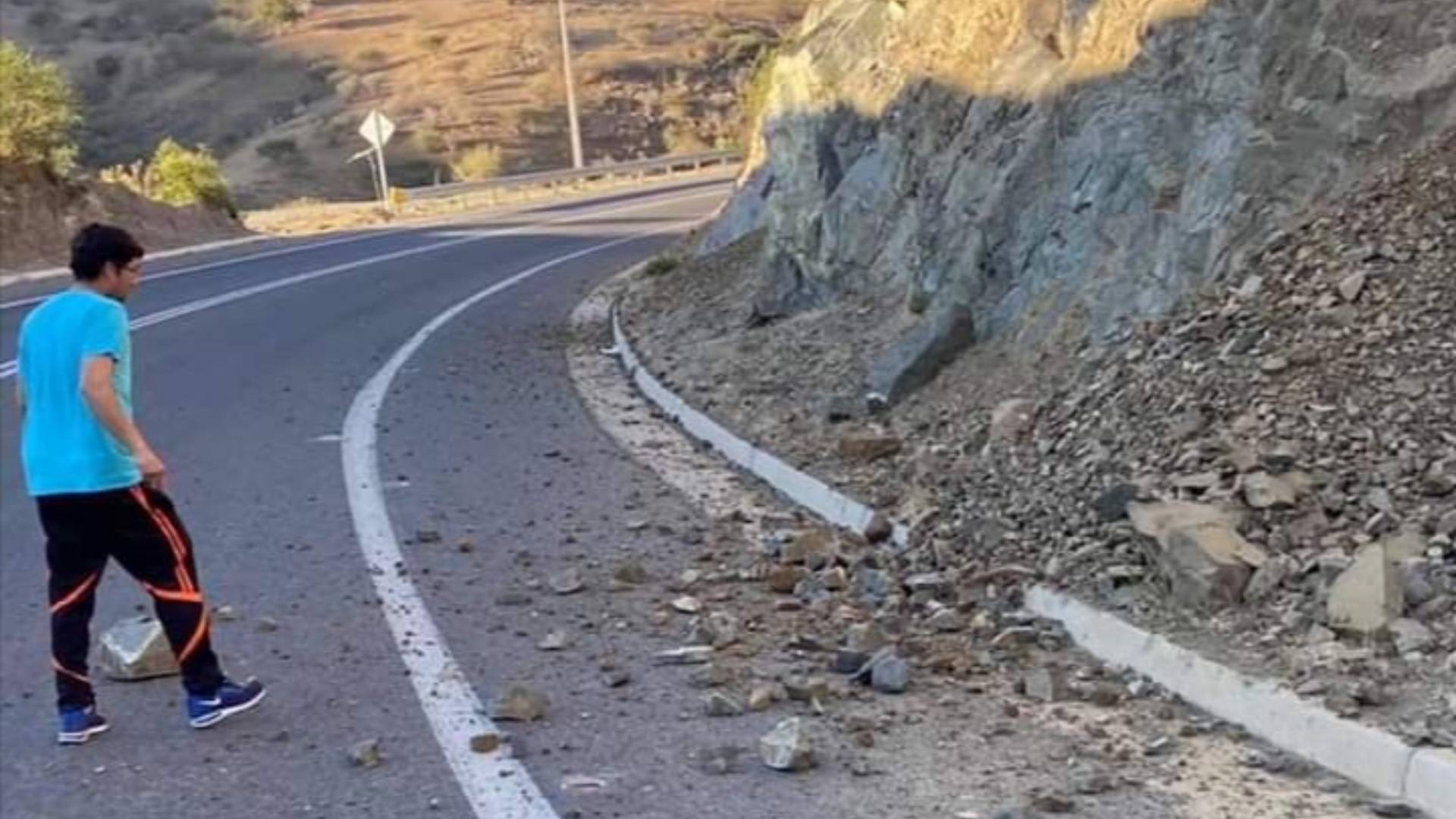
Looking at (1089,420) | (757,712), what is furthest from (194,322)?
(757,712)

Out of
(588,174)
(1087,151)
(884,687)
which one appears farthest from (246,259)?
(884,687)

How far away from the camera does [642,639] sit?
22.4ft

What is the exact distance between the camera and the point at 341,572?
26.3ft

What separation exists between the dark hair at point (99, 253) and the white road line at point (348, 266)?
1079cm

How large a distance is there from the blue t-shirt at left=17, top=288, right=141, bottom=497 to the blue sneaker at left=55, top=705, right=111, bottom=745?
0.72 meters

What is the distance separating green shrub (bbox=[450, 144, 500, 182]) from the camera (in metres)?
56.8

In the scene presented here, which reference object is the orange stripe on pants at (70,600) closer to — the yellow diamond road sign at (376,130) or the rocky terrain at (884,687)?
the rocky terrain at (884,687)

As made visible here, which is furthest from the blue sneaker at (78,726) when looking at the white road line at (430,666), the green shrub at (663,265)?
the green shrub at (663,265)

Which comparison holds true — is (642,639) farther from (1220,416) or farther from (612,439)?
(612,439)

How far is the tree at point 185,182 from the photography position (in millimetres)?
38219

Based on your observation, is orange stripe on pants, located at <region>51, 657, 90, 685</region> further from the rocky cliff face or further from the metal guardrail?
the metal guardrail

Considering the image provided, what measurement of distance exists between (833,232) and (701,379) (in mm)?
2083

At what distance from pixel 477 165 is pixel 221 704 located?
52.5m

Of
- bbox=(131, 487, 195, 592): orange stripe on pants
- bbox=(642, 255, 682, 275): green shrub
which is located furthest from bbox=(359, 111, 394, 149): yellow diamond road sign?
bbox=(131, 487, 195, 592): orange stripe on pants
